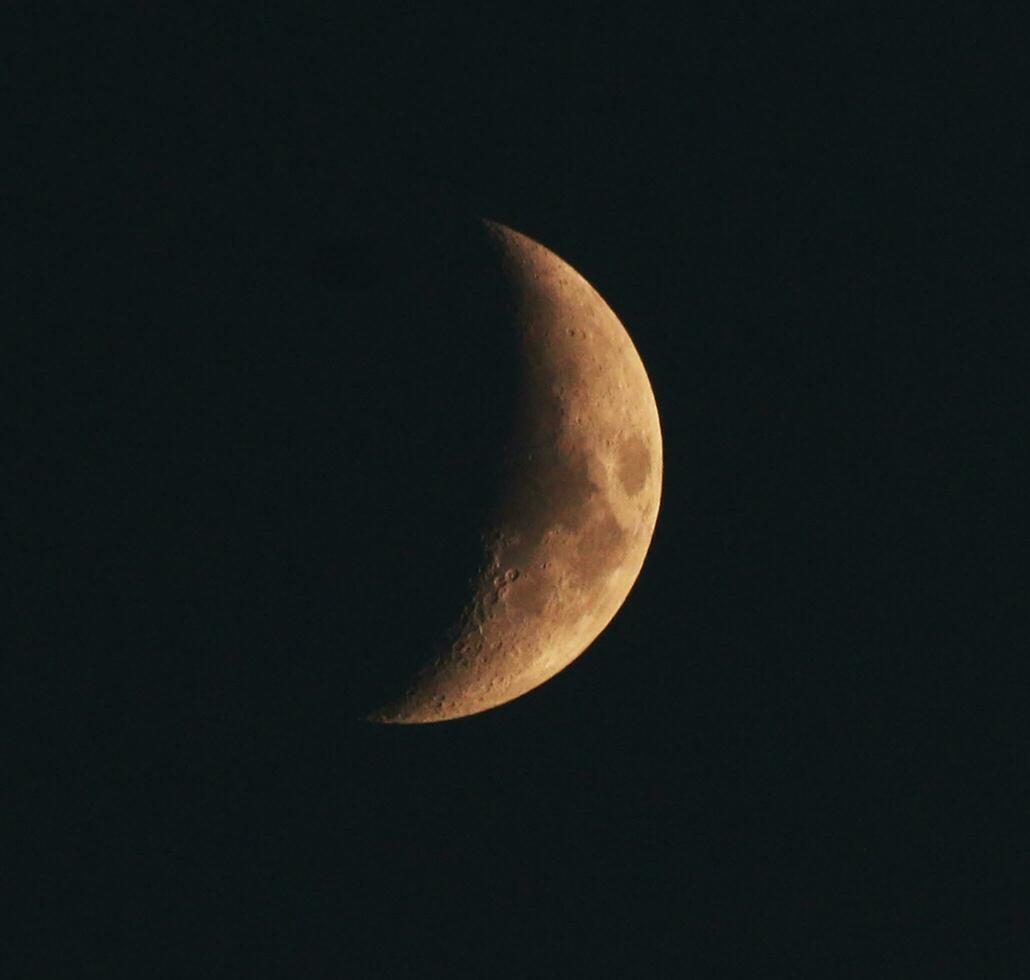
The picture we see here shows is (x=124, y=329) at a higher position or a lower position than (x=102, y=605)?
higher

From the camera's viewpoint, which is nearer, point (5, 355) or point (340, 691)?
point (5, 355)

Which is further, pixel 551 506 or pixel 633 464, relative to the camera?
pixel 633 464

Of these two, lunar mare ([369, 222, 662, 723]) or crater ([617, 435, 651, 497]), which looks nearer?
lunar mare ([369, 222, 662, 723])

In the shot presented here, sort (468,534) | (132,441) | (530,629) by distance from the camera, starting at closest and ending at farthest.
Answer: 1. (132,441)
2. (468,534)
3. (530,629)

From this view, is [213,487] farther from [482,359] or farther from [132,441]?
[482,359]

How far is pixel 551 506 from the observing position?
530 cm

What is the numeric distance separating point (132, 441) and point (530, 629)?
207cm

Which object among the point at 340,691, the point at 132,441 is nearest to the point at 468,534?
the point at 340,691

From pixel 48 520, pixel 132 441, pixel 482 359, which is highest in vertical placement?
pixel 482 359

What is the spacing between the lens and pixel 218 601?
15.6ft

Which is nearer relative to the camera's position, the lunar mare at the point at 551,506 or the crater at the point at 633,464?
the lunar mare at the point at 551,506

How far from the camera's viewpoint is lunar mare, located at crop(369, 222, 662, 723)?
17.2ft

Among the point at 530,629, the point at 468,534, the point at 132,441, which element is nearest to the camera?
the point at 132,441

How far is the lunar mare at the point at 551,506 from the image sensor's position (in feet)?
17.2
